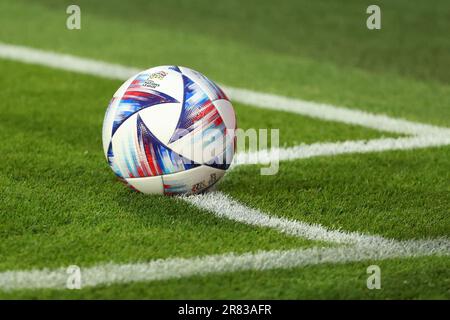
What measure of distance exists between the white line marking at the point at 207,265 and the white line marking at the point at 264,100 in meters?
2.37

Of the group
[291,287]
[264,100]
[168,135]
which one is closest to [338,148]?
[264,100]

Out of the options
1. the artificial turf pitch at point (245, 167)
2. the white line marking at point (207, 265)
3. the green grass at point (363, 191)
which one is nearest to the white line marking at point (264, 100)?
the artificial turf pitch at point (245, 167)

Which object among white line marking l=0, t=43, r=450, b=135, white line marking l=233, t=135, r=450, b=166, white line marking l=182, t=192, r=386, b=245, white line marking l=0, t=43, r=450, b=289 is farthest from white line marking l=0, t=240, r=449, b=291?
white line marking l=0, t=43, r=450, b=135

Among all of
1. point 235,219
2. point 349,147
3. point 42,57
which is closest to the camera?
point 235,219

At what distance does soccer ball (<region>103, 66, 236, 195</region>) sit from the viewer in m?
5.00

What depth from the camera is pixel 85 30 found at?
9.80 m

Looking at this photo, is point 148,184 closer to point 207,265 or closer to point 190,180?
point 190,180

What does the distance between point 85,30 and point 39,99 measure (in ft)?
8.47

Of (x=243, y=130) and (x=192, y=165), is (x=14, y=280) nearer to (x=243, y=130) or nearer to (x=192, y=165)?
(x=192, y=165)

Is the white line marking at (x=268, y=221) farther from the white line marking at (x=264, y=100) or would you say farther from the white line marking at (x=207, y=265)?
the white line marking at (x=264, y=100)

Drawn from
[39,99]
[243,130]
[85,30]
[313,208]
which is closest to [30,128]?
[39,99]

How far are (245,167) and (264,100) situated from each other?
1746 millimetres

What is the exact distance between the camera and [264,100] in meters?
7.51

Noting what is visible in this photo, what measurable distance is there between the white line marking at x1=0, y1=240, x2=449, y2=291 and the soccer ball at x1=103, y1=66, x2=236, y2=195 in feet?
2.71
